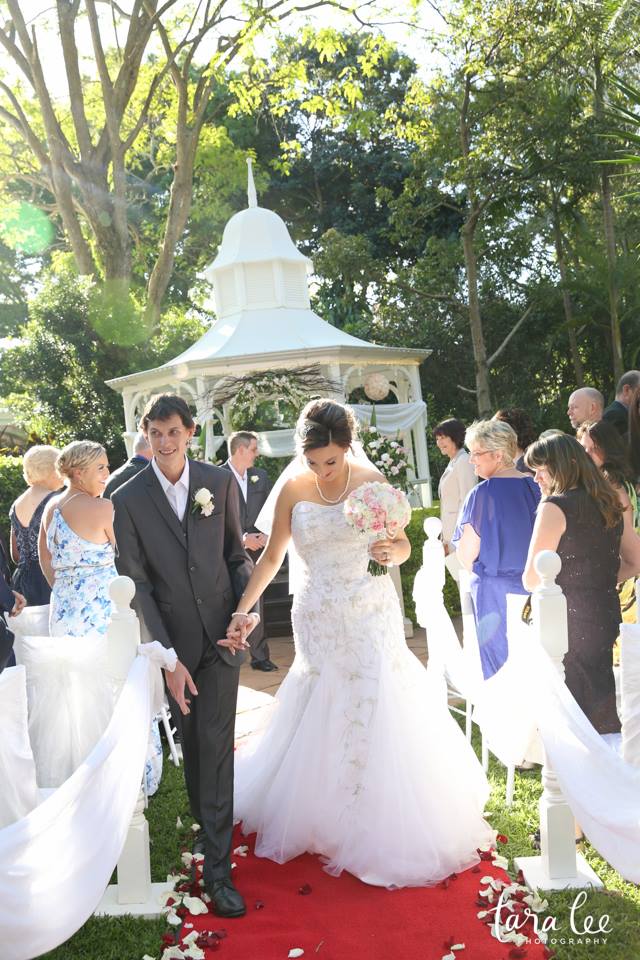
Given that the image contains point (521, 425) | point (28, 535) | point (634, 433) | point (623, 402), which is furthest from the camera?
point (623, 402)

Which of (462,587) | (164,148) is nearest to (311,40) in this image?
(164,148)

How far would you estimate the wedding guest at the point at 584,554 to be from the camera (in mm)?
4266

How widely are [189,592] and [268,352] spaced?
1007cm

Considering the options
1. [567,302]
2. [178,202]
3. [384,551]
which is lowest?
[384,551]

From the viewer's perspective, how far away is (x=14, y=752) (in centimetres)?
338

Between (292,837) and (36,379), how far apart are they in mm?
18001

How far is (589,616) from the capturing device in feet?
14.3

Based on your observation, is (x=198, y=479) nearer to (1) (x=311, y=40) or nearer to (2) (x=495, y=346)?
(1) (x=311, y=40)

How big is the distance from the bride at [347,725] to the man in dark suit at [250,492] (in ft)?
12.1

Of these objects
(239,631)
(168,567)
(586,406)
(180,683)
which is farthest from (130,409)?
(180,683)

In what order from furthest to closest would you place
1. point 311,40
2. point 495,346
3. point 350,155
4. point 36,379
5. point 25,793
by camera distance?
1. point 350,155
2. point 495,346
3. point 36,379
4. point 311,40
5. point 25,793

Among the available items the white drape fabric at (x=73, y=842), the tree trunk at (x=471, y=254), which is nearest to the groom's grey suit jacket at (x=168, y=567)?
the white drape fabric at (x=73, y=842)

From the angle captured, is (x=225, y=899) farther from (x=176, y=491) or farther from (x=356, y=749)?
(x=176, y=491)

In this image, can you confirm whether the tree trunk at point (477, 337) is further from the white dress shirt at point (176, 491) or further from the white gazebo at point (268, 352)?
the white dress shirt at point (176, 491)
